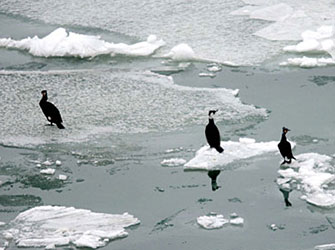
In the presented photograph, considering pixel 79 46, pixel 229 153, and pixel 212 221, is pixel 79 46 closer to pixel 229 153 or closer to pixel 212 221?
pixel 229 153

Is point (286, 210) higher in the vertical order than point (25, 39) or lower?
lower

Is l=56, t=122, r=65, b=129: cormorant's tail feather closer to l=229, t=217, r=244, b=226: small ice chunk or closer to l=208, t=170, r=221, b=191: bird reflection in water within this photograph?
l=208, t=170, r=221, b=191: bird reflection in water

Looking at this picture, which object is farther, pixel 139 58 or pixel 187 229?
pixel 139 58

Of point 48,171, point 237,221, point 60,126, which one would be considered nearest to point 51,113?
point 60,126

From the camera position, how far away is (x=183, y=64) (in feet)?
36.4

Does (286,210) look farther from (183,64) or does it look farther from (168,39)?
(168,39)

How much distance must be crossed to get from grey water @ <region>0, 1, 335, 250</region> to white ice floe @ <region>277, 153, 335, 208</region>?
4.2 inches

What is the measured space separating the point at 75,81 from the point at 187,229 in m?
4.29

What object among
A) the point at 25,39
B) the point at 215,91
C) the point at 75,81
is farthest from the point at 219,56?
the point at 25,39

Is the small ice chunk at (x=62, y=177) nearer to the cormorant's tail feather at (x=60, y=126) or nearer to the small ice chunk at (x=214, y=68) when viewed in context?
the cormorant's tail feather at (x=60, y=126)

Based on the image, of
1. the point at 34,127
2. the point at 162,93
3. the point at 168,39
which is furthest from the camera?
the point at 168,39

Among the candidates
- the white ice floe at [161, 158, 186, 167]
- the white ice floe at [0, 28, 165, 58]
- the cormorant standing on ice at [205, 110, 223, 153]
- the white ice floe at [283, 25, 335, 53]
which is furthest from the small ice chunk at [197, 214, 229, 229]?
the white ice floe at [0, 28, 165, 58]

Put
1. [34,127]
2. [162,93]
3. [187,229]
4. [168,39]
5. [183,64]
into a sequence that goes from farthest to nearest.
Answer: [168,39], [183,64], [162,93], [34,127], [187,229]

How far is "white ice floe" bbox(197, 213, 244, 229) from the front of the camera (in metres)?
6.95
